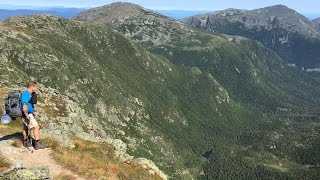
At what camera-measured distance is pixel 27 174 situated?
130 ft

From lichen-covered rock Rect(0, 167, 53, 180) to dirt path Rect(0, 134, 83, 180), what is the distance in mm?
4607

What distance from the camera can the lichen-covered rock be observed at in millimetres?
39250

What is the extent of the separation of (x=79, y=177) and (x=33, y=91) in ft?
36.4

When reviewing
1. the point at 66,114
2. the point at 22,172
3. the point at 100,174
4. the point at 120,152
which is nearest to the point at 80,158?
the point at 100,174

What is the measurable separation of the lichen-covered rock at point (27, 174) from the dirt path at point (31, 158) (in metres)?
4.61

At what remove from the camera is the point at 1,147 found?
51.0m

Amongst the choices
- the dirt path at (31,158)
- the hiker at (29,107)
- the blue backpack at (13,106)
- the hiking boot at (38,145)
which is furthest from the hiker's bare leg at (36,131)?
the blue backpack at (13,106)

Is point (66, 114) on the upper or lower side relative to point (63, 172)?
lower

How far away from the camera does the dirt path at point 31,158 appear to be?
46.6m

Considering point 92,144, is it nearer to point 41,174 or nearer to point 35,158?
point 35,158

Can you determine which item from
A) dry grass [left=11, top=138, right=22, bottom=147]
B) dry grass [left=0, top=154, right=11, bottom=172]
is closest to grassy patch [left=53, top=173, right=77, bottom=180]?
dry grass [left=0, top=154, right=11, bottom=172]

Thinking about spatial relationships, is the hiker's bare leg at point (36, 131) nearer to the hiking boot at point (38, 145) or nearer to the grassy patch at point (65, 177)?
the hiking boot at point (38, 145)

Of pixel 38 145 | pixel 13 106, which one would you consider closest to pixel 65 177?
pixel 38 145

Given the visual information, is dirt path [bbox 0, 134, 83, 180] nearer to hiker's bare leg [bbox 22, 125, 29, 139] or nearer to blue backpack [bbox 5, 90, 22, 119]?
hiker's bare leg [bbox 22, 125, 29, 139]
